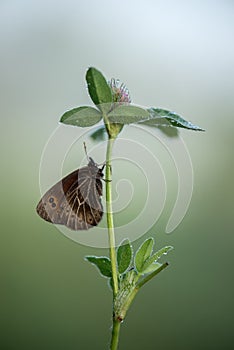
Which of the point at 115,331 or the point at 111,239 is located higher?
the point at 111,239

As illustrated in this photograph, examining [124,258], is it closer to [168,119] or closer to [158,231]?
[168,119]

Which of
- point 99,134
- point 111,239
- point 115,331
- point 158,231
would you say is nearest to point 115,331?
point 115,331

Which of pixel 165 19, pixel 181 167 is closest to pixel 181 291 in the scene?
pixel 181 167

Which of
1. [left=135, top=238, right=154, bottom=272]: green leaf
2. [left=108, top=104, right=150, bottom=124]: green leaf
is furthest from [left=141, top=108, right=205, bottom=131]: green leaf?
[left=135, top=238, right=154, bottom=272]: green leaf

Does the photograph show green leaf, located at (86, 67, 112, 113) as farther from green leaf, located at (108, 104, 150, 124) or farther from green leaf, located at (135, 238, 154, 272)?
green leaf, located at (135, 238, 154, 272)

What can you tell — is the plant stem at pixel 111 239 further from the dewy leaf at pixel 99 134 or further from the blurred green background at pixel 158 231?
the blurred green background at pixel 158 231

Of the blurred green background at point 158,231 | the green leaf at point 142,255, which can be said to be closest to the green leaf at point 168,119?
the green leaf at point 142,255
